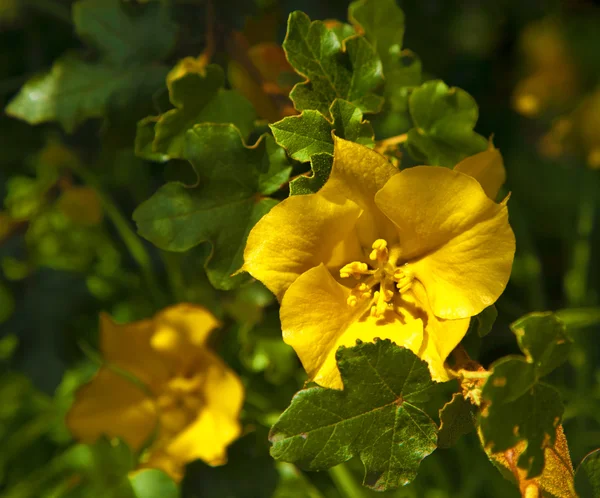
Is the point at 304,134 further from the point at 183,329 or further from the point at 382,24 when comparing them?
the point at 183,329

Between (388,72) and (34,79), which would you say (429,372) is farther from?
A: (34,79)

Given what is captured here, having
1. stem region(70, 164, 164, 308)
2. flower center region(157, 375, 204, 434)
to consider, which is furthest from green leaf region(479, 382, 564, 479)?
stem region(70, 164, 164, 308)

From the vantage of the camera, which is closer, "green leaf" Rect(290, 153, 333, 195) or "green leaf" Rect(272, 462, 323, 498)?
"green leaf" Rect(290, 153, 333, 195)

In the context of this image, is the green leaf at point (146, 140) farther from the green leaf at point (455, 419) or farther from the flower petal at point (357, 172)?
the green leaf at point (455, 419)

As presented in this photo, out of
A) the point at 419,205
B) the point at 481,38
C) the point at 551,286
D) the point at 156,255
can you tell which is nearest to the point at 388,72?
the point at 419,205

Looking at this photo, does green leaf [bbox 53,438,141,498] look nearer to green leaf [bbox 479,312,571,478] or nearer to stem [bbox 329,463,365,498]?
stem [bbox 329,463,365,498]

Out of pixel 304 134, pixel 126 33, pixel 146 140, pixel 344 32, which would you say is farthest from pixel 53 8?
pixel 304 134
